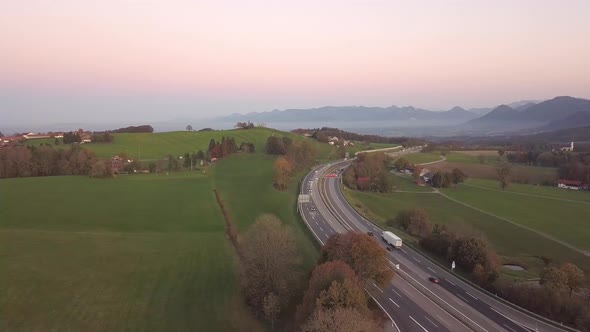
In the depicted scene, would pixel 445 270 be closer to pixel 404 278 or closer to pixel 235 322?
pixel 404 278

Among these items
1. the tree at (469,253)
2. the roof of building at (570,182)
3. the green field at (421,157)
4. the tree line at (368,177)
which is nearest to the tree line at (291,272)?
the tree at (469,253)

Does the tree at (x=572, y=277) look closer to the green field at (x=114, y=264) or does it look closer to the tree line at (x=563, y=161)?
the green field at (x=114, y=264)

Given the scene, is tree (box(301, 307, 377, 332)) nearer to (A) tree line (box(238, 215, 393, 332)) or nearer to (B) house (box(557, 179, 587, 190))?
(A) tree line (box(238, 215, 393, 332))

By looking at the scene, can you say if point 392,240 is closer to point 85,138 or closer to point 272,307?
point 272,307

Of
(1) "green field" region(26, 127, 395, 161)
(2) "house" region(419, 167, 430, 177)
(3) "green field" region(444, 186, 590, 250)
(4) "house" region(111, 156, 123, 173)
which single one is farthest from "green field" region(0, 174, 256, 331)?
(2) "house" region(419, 167, 430, 177)

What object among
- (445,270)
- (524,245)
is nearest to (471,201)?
(524,245)

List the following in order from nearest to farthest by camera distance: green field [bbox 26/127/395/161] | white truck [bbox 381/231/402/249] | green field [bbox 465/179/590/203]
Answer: white truck [bbox 381/231/402/249] → green field [bbox 465/179/590/203] → green field [bbox 26/127/395/161]
